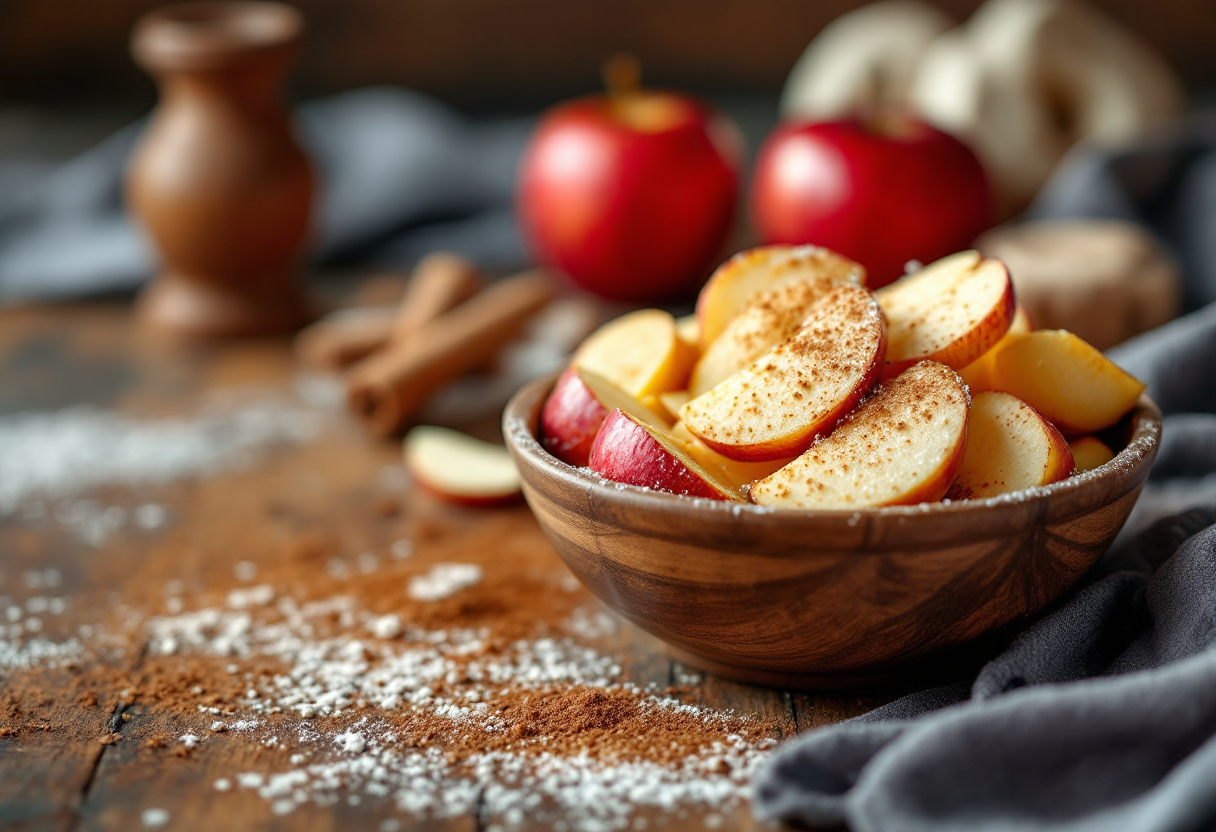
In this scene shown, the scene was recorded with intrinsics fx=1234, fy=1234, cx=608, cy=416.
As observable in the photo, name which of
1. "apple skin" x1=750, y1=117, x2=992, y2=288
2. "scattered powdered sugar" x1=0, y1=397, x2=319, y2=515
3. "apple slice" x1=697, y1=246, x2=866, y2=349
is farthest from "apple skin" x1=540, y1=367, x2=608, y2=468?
"apple skin" x1=750, y1=117, x2=992, y2=288

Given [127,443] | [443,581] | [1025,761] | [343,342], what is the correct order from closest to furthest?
[1025,761]
[443,581]
[127,443]
[343,342]

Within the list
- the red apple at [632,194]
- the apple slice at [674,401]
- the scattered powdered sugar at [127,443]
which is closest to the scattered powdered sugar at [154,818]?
the apple slice at [674,401]

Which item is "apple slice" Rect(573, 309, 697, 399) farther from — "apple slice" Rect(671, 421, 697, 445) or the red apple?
the red apple

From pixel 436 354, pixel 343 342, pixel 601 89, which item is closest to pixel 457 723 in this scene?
pixel 436 354

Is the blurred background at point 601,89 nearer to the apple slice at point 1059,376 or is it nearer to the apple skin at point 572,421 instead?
the apple slice at point 1059,376

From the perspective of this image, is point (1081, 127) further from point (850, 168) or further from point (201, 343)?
point (201, 343)

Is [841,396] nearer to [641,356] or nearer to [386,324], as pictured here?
[641,356]
